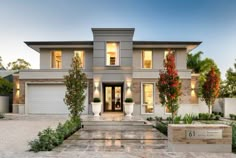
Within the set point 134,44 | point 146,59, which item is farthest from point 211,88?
point 134,44

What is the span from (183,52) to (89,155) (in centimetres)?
1604

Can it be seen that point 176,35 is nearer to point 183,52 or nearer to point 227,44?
point 227,44

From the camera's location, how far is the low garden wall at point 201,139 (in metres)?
7.27

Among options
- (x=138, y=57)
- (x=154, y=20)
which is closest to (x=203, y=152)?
(x=138, y=57)

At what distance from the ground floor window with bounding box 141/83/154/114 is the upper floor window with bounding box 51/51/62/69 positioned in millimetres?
8232

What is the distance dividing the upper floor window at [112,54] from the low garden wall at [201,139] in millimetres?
11998

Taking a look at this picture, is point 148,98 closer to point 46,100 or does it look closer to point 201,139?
point 46,100

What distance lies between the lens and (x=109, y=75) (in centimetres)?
1844

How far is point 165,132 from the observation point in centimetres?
1083

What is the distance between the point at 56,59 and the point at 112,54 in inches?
223

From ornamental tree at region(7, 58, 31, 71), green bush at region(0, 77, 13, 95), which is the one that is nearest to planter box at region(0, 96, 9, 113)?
green bush at region(0, 77, 13, 95)

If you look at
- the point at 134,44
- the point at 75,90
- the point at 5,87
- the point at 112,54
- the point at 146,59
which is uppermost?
the point at 134,44

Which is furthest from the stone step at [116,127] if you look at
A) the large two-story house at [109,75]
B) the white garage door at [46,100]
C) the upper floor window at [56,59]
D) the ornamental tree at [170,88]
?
the upper floor window at [56,59]

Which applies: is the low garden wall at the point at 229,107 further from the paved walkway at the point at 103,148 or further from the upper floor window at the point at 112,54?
the paved walkway at the point at 103,148
